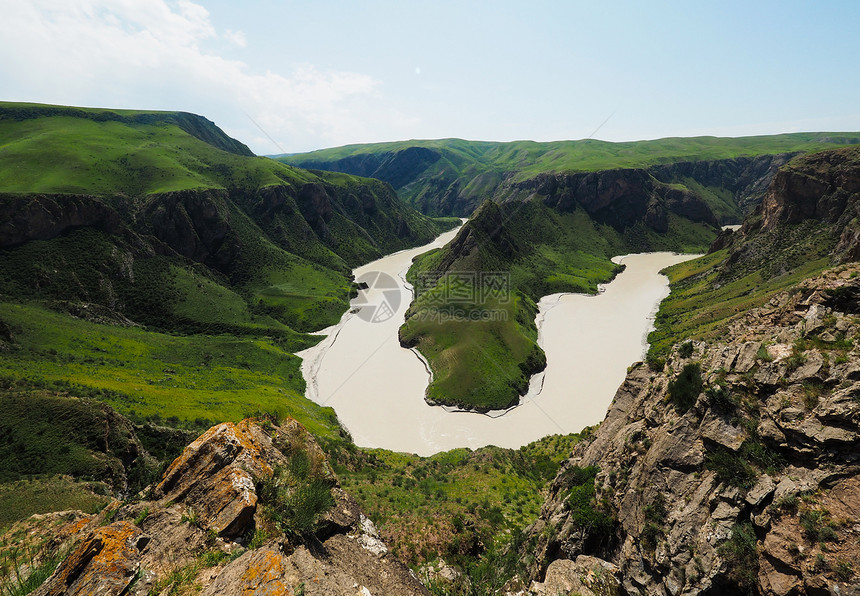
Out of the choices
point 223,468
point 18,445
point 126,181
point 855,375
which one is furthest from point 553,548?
point 126,181

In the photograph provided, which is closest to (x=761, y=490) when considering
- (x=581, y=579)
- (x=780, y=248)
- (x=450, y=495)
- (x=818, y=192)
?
(x=581, y=579)

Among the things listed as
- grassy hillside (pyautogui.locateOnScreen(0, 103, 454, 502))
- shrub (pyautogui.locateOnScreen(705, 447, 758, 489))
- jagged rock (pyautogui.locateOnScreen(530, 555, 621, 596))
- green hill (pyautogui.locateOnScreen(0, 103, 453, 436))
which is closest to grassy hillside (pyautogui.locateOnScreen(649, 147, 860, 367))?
shrub (pyautogui.locateOnScreen(705, 447, 758, 489))

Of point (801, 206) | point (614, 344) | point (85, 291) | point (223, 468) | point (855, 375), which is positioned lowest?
point (614, 344)

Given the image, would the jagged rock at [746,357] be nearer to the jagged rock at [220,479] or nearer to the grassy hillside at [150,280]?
the jagged rock at [220,479]

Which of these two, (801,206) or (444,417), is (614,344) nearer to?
(444,417)

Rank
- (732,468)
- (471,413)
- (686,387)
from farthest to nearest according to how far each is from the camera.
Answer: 1. (471,413)
2. (686,387)
3. (732,468)

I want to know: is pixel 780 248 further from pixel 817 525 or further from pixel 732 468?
pixel 817 525
